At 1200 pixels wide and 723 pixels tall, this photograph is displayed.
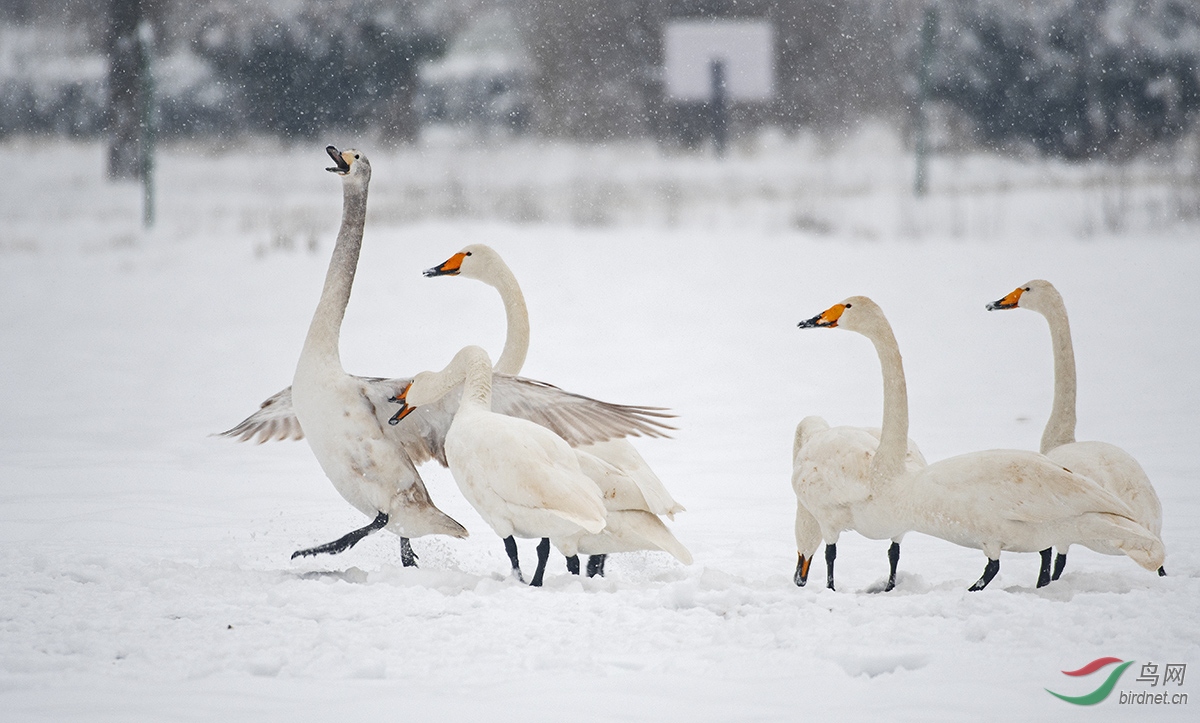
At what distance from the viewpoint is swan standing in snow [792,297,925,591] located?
4.25 metres

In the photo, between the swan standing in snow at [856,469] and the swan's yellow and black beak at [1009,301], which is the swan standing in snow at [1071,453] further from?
the swan standing in snow at [856,469]

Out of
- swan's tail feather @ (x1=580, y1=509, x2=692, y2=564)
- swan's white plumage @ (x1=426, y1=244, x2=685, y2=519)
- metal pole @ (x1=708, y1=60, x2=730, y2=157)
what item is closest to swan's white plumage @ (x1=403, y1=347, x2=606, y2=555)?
swan's tail feather @ (x1=580, y1=509, x2=692, y2=564)

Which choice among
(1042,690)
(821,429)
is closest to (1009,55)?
(821,429)

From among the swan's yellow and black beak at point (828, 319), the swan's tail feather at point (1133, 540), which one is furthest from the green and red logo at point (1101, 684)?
the swan's yellow and black beak at point (828, 319)

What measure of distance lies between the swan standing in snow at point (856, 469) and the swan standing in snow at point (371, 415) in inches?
24.0

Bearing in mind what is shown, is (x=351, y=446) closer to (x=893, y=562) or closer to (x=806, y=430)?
(x=806, y=430)

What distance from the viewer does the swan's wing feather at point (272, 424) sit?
5066 mm

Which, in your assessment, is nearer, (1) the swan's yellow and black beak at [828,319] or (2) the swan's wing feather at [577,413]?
(1) the swan's yellow and black beak at [828,319]

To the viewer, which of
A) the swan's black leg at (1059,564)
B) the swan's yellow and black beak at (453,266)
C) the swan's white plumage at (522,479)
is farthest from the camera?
the swan's yellow and black beak at (453,266)

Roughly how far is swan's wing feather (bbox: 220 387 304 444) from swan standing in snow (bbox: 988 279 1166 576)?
2835 millimetres

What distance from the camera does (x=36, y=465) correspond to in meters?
6.64

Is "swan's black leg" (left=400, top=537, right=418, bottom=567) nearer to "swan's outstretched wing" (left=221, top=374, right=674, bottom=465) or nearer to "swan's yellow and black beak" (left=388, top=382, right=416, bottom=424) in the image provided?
"swan's outstretched wing" (left=221, top=374, right=674, bottom=465)

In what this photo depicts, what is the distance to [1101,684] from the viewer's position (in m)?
3.30

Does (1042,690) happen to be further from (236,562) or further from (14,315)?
(14,315)
